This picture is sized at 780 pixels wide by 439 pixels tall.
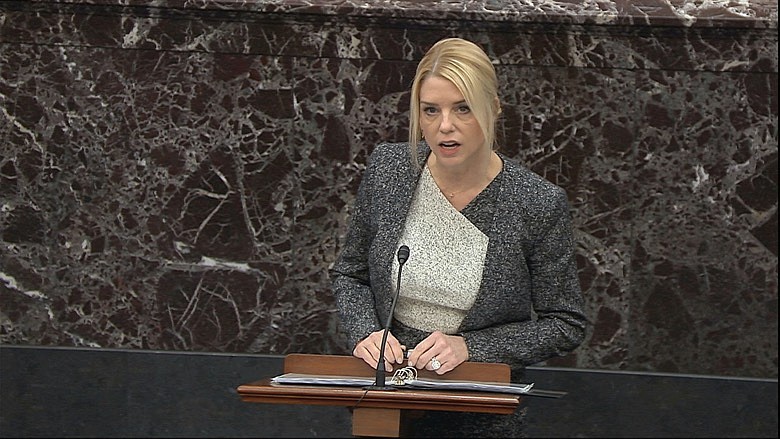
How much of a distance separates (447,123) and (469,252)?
32 cm

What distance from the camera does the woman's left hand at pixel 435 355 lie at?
3092 millimetres

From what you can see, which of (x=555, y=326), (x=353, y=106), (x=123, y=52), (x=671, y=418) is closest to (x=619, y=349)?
(x=671, y=418)

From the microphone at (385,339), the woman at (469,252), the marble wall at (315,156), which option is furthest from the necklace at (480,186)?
the marble wall at (315,156)

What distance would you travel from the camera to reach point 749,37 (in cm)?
470

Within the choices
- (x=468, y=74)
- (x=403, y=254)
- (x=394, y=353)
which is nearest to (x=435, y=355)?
(x=394, y=353)

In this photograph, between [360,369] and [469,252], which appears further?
[469,252]

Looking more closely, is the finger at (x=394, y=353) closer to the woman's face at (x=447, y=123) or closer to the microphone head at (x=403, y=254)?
the microphone head at (x=403, y=254)

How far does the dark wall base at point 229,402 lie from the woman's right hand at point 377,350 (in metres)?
1.72

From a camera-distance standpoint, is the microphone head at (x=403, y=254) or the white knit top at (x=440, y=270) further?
the white knit top at (x=440, y=270)

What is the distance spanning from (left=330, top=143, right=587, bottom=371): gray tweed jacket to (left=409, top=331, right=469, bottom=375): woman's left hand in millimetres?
95

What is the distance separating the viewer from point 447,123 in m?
3.23

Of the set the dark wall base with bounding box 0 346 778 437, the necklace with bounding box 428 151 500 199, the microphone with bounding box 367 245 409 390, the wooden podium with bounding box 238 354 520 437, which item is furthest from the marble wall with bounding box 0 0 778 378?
the wooden podium with bounding box 238 354 520 437

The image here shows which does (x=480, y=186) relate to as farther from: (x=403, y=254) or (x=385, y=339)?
(x=385, y=339)

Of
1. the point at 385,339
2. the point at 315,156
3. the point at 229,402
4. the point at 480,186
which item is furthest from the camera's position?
the point at 229,402
